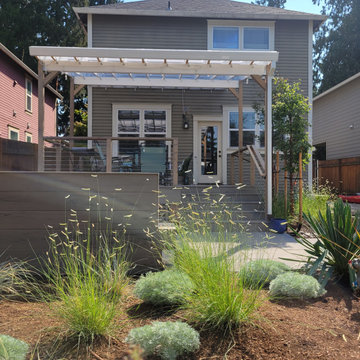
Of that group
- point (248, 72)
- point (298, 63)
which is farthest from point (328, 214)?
point (298, 63)

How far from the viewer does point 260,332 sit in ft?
7.81

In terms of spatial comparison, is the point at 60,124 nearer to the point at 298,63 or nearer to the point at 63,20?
the point at 63,20

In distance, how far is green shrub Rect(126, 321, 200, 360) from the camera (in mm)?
2086

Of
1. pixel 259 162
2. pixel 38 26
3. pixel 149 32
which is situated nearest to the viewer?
pixel 259 162

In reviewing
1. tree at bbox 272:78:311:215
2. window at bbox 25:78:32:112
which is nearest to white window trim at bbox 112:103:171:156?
tree at bbox 272:78:311:215

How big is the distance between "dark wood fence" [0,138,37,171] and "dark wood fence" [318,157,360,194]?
38.5ft

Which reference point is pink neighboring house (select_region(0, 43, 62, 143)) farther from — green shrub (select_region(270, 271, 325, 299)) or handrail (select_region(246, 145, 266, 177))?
green shrub (select_region(270, 271, 325, 299))

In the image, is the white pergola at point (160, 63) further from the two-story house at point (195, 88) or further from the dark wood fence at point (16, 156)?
the dark wood fence at point (16, 156)

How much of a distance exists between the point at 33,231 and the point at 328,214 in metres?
3.09

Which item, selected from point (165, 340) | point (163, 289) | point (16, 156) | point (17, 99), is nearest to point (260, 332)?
point (165, 340)

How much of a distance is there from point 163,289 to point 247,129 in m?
9.19

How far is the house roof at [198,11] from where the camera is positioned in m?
10.8

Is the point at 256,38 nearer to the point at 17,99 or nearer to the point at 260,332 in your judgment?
the point at 17,99

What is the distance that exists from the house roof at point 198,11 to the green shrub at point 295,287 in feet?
32.1
